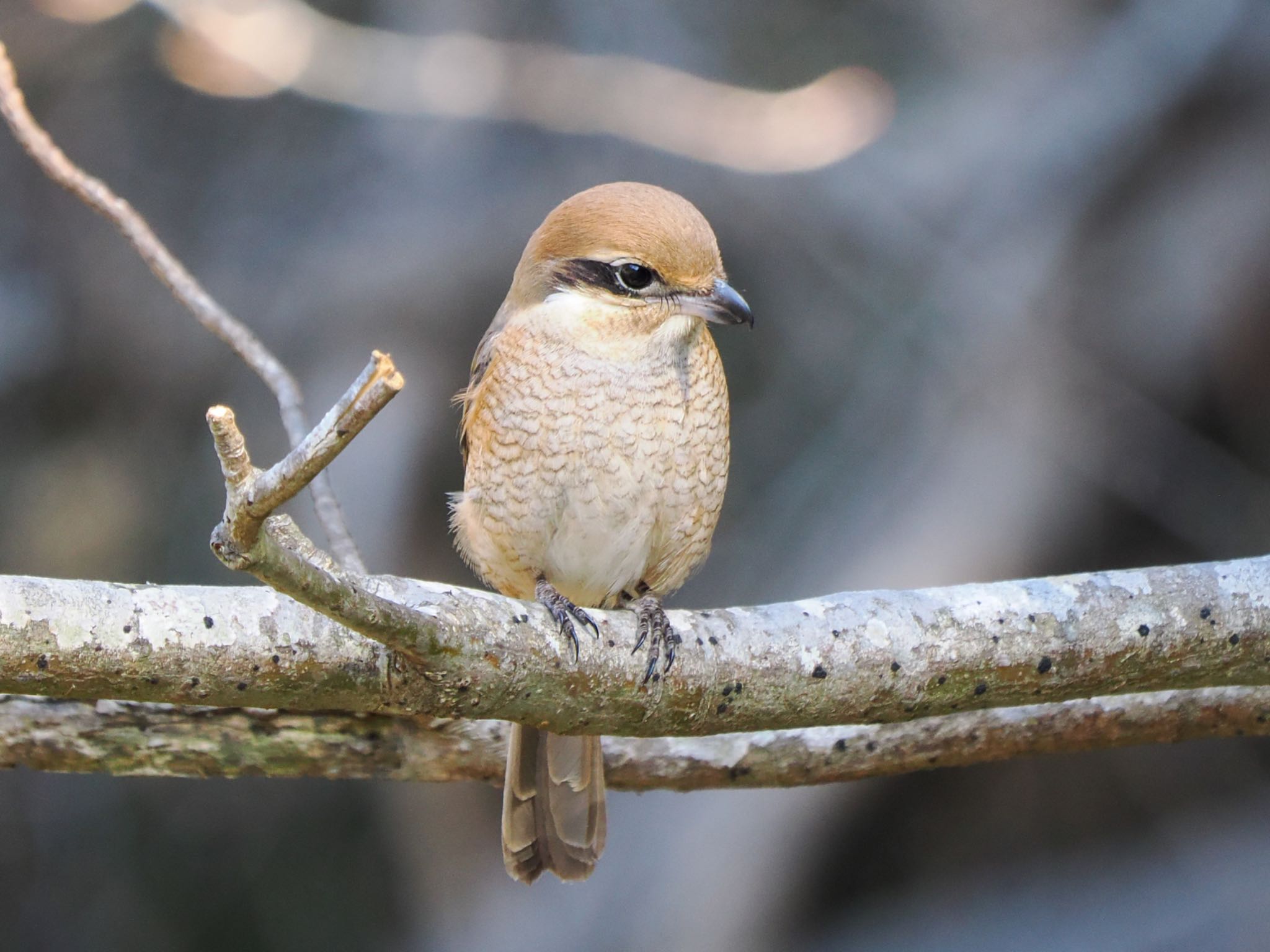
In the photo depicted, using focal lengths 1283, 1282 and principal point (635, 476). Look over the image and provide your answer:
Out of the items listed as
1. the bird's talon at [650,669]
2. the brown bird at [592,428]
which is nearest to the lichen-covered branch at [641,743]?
the brown bird at [592,428]

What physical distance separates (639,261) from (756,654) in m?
0.89

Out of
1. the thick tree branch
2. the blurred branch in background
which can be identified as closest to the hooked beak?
the thick tree branch

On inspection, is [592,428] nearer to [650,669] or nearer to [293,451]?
[650,669]

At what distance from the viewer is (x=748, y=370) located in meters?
5.55

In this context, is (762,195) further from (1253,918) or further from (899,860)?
(1253,918)

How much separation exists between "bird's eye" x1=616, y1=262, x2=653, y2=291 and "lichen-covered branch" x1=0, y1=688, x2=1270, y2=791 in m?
0.93

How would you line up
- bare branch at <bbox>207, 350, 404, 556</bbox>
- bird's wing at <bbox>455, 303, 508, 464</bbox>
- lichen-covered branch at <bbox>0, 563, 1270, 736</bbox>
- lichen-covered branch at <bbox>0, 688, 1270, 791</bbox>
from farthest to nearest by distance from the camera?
1. bird's wing at <bbox>455, 303, 508, 464</bbox>
2. lichen-covered branch at <bbox>0, 688, 1270, 791</bbox>
3. lichen-covered branch at <bbox>0, 563, 1270, 736</bbox>
4. bare branch at <bbox>207, 350, 404, 556</bbox>

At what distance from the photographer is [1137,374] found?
5078 mm

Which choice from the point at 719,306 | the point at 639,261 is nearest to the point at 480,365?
the point at 639,261

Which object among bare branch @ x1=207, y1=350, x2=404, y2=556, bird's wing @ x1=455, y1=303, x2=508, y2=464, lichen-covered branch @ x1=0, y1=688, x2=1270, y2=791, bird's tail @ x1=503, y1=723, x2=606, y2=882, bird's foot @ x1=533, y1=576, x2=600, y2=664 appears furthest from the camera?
bird's wing @ x1=455, y1=303, x2=508, y2=464

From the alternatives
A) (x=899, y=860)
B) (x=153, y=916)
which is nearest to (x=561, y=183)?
(x=899, y=860)

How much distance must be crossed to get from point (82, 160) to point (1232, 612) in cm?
492

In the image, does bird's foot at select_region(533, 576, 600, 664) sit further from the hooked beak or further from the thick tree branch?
the hooked beak

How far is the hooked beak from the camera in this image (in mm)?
2600
